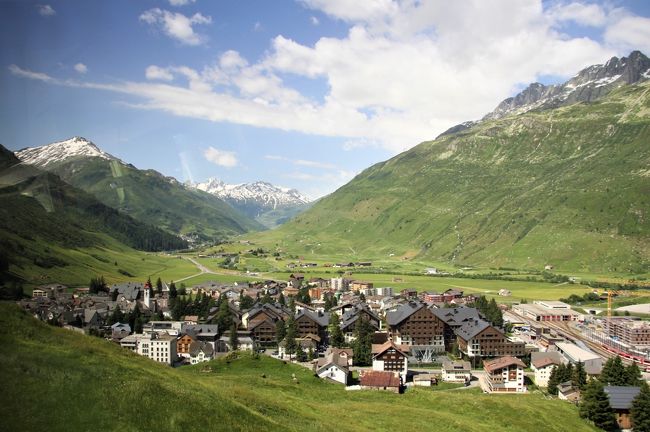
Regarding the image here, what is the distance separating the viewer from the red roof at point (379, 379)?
74.4m

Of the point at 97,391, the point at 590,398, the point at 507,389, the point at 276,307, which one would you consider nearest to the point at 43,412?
the point at 97,391

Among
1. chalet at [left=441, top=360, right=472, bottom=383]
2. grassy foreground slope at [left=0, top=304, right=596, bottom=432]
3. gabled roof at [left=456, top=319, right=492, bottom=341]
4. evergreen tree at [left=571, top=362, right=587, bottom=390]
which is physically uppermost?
grassy foreground slope at [left=0, top=304, right=596, bottom=432]

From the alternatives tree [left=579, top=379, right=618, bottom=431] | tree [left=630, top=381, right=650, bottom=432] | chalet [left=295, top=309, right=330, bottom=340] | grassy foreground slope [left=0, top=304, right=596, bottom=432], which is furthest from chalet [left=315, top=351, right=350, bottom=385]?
tree [left=630, top=381, right=650, bottom=432]

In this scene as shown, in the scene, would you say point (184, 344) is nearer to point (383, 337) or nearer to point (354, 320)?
point (354, 320)

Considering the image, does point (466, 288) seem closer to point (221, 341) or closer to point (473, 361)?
point (473, 361)

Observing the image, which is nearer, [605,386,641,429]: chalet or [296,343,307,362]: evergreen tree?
[605,386,641,429]: chalet

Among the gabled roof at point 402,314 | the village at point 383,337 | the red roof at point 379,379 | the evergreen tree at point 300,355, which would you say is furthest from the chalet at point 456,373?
the evergreen tree at point 300,355

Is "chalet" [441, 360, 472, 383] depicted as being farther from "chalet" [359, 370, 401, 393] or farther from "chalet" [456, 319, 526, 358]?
"chalet" [359, 370, 401, 393]

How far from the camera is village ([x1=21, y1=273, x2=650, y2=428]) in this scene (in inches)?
3282

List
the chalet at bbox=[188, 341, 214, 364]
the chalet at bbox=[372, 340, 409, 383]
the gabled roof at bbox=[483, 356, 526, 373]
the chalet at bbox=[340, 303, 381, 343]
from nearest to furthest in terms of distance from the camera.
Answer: the gabled roof at bbox=[483, 356, 526, 373]
the chalet at bbox=[372, 340, 409, 383]
the chalet at bbox=[188, 341, 214, 364]
the chalet at bbox=[340, 303, 381, 343]

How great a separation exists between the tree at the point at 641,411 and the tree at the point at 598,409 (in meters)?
2.51

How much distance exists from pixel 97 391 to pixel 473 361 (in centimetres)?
8462

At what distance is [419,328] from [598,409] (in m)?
48.7

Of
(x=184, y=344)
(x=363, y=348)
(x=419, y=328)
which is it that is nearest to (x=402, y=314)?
(x=419, y=328)
